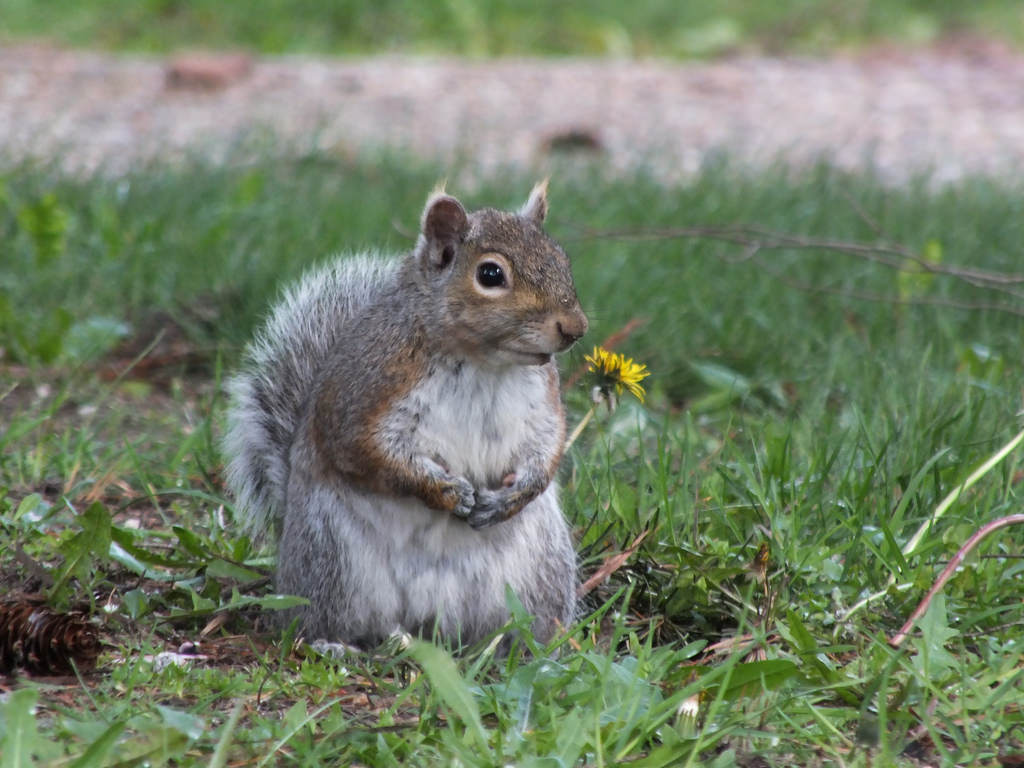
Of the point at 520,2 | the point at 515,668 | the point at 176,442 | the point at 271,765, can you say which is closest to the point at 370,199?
the point at 176,442

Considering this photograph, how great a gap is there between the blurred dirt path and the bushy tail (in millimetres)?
2738

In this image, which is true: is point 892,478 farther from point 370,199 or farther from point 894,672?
point 370,199

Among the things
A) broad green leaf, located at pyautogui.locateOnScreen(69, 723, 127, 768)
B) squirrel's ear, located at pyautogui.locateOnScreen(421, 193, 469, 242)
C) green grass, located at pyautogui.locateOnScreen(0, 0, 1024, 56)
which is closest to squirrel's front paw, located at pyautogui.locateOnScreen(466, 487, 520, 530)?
squirrel's ear, located at pyautogui.locateOnScreen(421, 193, 469, 242)

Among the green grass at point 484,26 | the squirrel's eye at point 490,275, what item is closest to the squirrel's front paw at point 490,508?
the squirrel's eye at point 490,275

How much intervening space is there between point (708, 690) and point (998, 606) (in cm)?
64

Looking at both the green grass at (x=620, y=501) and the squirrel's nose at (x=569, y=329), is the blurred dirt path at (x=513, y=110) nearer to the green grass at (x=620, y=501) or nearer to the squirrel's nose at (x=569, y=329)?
the green grass at (x=620, y=501)

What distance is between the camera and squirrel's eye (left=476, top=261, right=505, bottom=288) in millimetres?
2295

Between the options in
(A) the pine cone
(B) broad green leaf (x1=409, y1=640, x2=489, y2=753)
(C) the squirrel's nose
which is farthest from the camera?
(C) the squirrel's nose

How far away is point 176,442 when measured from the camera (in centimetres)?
319

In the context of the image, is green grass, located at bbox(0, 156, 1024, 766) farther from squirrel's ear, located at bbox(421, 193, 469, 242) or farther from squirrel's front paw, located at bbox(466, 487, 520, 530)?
squirrel's ear, located at bbox(421, 193, 469, 242)

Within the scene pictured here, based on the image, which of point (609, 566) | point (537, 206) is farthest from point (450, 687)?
point (537, 206)

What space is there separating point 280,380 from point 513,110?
513cm

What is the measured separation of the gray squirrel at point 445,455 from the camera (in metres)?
2.28

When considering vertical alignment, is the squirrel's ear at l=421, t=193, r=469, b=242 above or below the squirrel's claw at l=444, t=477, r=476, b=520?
above
